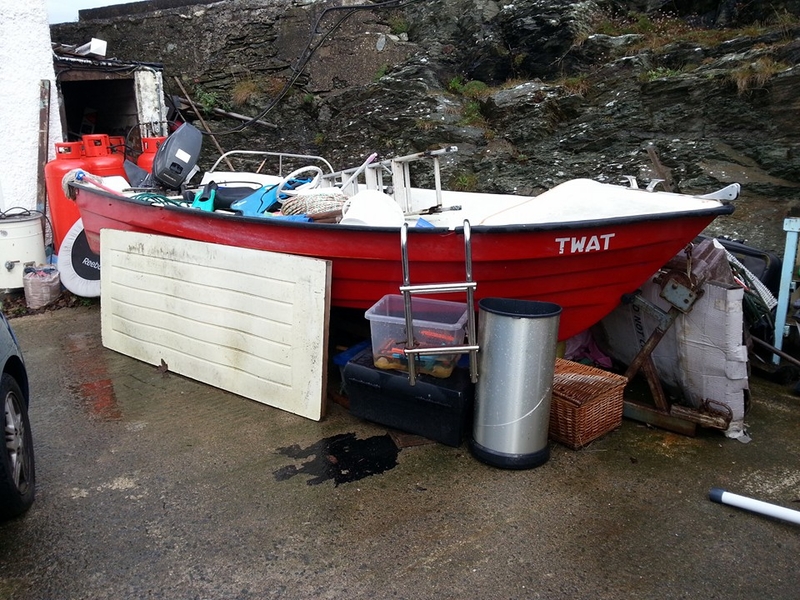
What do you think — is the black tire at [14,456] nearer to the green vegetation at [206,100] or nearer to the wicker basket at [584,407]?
the wicker basket at [584,407]

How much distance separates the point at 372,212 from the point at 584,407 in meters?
1.70

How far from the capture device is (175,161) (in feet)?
18.7

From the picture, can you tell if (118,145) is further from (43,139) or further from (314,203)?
(314,203)

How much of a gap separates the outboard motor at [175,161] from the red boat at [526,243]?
171cm

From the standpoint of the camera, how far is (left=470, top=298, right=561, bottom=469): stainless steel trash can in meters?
2.96

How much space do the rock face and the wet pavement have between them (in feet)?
10.4

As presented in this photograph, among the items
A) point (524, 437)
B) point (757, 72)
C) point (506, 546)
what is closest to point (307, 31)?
point (757, 72)

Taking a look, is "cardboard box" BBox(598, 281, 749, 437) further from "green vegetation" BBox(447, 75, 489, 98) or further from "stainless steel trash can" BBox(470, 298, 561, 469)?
"green vegetation" BBox(447, 75, 489, 98)

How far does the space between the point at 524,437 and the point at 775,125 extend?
4796 millimetres

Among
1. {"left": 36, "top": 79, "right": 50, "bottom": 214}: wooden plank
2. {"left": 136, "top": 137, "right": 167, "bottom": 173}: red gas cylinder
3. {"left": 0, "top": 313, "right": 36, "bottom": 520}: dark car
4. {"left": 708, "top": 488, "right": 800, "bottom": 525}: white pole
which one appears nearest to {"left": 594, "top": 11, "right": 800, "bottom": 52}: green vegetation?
{"left": 708, "top": 488, "right": 800, "bottom": 525}: white pole

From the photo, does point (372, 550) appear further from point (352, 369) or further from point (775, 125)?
point (775, 125)

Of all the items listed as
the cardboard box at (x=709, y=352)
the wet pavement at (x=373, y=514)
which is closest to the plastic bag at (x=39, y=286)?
the wet pavement at (x=373, y=514)

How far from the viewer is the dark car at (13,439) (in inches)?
101

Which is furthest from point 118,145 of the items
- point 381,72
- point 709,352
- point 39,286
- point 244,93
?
point 709,352
